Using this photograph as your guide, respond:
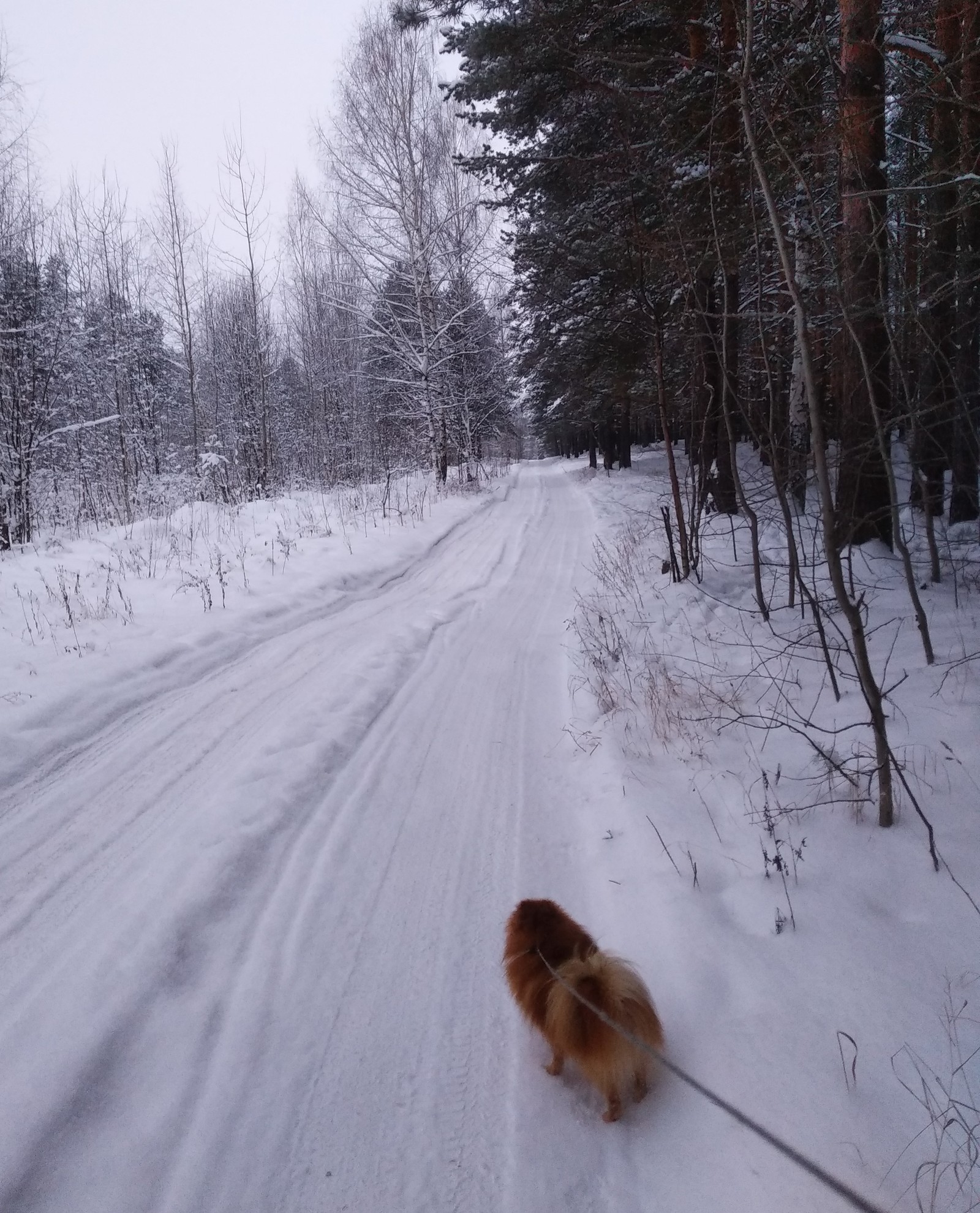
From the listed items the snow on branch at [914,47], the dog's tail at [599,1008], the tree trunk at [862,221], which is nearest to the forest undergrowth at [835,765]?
the dog's tail at [599,1008]

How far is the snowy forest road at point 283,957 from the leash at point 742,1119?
0.31 m

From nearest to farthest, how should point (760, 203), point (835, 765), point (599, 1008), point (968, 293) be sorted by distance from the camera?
1. point (599, 1008)
2. point (835, 765)
3. point (760, 203)
4. point (968, 293)

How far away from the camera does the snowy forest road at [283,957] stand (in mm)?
1502

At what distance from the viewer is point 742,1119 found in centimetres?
116

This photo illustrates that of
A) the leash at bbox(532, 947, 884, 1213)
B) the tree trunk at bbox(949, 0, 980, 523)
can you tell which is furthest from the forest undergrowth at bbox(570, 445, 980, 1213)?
the tree trunk at bbox(949, 0, 980, 523)

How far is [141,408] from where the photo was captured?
24141mm

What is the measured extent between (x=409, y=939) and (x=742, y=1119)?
136 centimetres

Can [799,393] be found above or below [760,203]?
below

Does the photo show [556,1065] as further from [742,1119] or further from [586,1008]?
[742,1119]

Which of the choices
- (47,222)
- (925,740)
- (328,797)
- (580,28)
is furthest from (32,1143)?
(47,222)

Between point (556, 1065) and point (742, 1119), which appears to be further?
point (556, 1065)

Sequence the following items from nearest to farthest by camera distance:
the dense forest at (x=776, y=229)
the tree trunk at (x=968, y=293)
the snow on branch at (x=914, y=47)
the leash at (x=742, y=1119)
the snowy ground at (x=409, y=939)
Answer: the leash at (x=742, y=1119) → the snowy ground at (x=409, y=939) → the dense forest at (x=776, y=229) → the tree trunk at (x=968, y=293) → the snow on branch at (x=914, y=47)

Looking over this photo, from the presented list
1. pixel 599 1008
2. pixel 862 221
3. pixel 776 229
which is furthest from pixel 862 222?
pixel 599 1008

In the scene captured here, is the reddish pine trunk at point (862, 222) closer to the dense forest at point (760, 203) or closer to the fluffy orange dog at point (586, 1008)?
the dense forest at point (760, 203)
